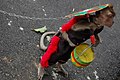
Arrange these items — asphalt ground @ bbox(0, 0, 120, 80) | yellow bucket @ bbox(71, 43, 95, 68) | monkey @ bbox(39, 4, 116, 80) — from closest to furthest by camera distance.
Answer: monkey @ bbox(39, 4, 116, 80) → yellow bucket @ bbox(71, 43, 95, 68) → asphalt ground @ bbox(0, 0, 120, 80)

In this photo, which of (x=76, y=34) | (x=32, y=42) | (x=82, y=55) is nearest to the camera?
(x=76, y=34)

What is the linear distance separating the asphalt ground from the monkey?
1.50ft

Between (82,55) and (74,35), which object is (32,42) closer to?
(82,55)

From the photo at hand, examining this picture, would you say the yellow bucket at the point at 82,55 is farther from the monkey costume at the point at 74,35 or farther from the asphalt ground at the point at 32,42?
the asphalt ground at the point at 32,42

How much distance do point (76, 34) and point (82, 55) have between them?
0.36m

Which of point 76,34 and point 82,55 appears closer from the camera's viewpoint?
point 76,34

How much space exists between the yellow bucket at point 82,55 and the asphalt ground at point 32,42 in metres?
0.72

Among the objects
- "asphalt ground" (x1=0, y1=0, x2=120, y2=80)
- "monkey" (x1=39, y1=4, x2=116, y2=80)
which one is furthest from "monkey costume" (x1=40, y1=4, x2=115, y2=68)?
"asphalt ground" (x1=0, y1=0, x2=120, y2=80)

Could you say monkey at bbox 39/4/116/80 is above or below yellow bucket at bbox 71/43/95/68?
above

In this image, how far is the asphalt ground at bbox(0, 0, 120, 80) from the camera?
409cm

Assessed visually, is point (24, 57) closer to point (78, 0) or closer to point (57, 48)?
point (57, 48)

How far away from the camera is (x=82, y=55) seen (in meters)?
3.62

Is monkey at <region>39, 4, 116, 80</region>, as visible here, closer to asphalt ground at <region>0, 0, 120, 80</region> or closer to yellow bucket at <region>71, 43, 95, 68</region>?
yellow bucket at <region>71, 43, 95, 68</region>

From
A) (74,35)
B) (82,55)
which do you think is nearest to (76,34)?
(74,35)
